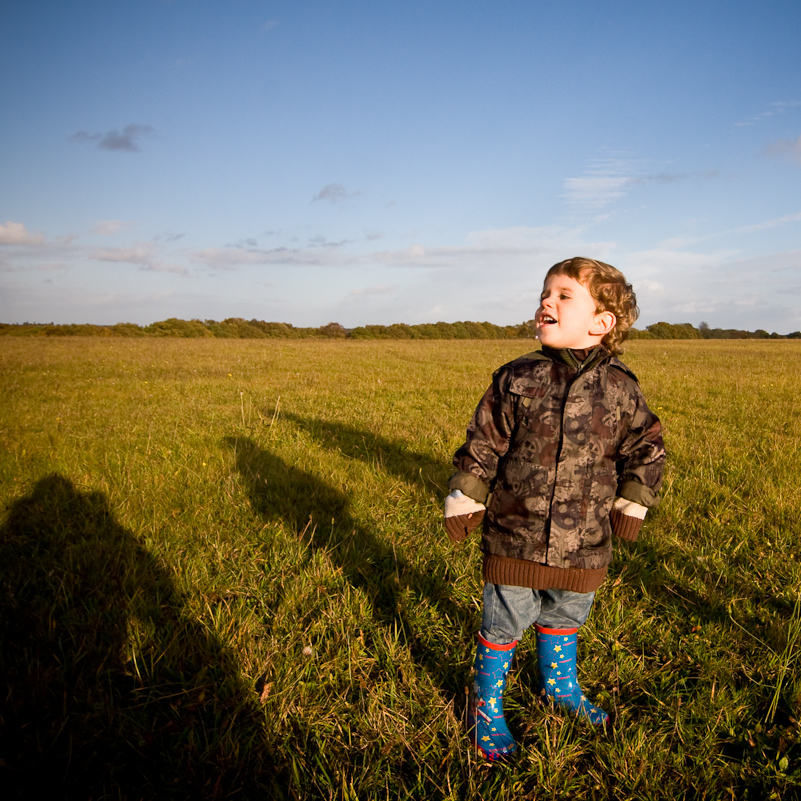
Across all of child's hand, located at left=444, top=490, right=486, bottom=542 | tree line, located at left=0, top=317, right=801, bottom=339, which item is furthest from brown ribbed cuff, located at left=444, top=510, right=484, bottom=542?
tree line, located at left=0, top=317, right=801, bottom=339

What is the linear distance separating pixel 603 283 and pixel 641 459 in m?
0.73

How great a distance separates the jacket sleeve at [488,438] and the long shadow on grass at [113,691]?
1352 mm

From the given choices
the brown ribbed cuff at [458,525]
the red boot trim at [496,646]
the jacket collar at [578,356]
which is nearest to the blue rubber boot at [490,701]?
the red boot trim at [496,646]

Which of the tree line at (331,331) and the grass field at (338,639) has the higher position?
the tree line at (331,331)

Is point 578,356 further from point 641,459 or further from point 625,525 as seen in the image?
point 625,525

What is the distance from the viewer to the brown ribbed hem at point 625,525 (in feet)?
6.84

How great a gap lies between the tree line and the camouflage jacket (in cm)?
5392

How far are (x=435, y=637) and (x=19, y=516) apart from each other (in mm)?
3378

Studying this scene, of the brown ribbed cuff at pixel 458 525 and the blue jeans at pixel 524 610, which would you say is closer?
the brown ribbed cuff at pixel 458 525

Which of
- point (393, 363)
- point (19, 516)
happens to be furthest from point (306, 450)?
point (393, 363)

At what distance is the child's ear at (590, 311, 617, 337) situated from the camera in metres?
2.12

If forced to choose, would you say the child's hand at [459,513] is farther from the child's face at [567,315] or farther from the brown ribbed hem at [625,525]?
the child's face at [567,315]

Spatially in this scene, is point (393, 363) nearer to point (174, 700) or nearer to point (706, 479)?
point (706, 479)

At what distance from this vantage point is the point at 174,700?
7.32ft
